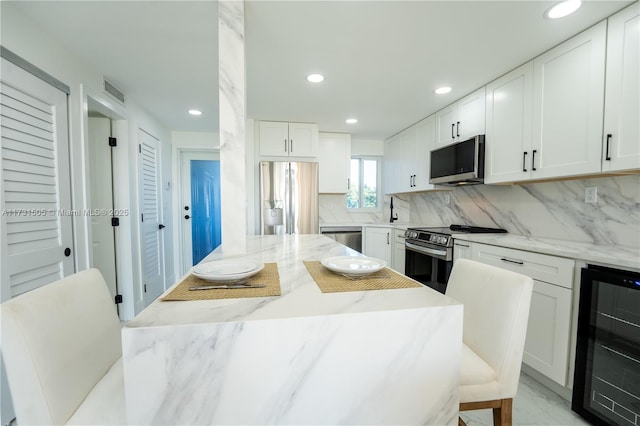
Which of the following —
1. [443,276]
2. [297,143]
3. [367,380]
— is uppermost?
[297,143]

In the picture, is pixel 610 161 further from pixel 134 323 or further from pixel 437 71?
pixel 134 323

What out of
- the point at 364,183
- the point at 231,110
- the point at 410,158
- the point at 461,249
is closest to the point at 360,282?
the point at 231,110

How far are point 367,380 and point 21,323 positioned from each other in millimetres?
854

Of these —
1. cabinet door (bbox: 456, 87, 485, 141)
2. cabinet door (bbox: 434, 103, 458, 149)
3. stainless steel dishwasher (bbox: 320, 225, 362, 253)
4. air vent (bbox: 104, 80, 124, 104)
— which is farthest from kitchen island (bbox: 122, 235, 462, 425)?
stainless steel dishwasher (bbox: 320, 225, 362, 253)

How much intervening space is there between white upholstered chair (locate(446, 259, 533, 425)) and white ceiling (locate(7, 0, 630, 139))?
145 cm

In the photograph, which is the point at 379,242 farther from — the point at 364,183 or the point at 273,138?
the point at 273,138

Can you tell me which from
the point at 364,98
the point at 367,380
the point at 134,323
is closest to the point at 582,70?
the point at 364,98

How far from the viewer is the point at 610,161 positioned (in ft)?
4.99

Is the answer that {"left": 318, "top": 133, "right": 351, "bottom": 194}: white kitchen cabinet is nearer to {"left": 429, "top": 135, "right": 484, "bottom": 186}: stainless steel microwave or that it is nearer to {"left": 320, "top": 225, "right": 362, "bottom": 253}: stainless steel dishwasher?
{"left": 320, "top": 225, "right": 362, "bottom": 253}: stainless steel dishwasher

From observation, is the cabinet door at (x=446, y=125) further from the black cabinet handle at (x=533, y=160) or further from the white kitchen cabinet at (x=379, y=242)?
the white kitchen cabinet at (x=379, y=242)

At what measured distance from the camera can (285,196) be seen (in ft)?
11.4

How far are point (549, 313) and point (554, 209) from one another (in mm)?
910

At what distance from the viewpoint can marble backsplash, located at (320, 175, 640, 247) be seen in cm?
169

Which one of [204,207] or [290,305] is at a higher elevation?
[204,207]
